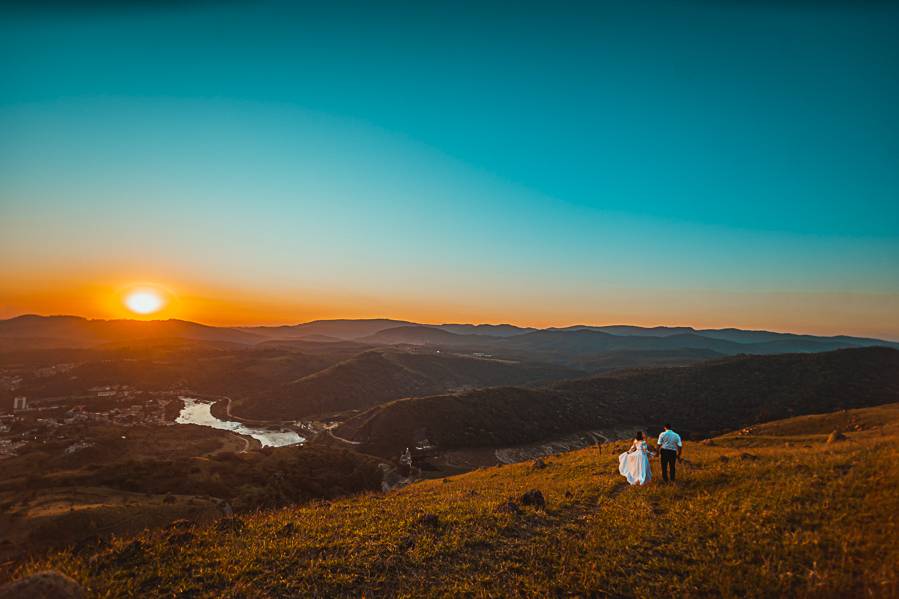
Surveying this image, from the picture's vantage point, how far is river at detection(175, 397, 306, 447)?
11231cm

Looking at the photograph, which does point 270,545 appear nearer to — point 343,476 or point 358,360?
point 343,476

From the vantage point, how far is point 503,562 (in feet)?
36.4

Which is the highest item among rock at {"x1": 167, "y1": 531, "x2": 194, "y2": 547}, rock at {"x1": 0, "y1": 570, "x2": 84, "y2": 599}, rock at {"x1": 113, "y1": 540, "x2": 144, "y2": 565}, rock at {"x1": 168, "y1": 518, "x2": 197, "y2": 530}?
rock at {"x1": 0, "y1": 570, "x2": 84, "y2": 599}

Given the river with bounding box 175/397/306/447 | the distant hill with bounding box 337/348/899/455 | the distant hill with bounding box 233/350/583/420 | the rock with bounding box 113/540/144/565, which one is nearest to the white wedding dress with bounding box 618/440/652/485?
the rock with bounding box 113/540/144/565

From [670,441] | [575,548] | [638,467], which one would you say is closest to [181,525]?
[575,548]

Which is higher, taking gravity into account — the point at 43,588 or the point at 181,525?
the point at 43,588

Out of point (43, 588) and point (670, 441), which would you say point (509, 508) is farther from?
point (43, 588)

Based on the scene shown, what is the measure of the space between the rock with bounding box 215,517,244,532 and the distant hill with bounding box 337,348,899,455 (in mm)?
89759

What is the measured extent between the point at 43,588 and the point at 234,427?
454ft

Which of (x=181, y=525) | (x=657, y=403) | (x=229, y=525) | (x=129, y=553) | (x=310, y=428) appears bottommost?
(x=310, y=428)

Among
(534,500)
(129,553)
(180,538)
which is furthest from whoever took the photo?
(534,500)

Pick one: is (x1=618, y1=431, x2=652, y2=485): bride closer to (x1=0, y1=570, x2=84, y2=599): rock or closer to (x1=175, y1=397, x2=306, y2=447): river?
(x1=0, y1=570, x2=84, y2=599): rock

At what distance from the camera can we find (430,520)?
14.1 meters

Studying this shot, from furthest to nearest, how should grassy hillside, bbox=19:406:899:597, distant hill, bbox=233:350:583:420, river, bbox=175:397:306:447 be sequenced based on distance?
distant hill, bbox=233:350:583:420 < river, bbox=175:397:306:447 < grassy hillside, bbox=19:406:899:597
